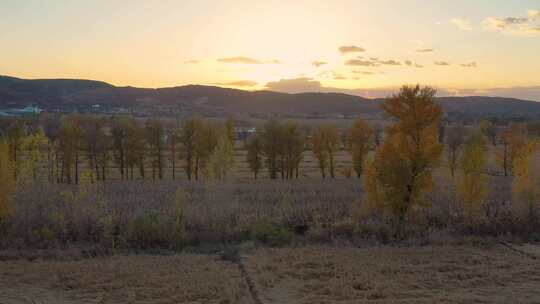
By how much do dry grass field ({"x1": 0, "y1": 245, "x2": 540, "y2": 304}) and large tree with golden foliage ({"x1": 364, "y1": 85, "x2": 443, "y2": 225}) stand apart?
5.26 m

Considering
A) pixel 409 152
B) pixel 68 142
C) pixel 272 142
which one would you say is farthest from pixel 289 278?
pixel 68 142

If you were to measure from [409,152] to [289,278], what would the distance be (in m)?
10.1

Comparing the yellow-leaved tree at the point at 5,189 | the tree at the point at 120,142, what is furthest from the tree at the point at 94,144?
the yellow-leaved tree at the point at 5,189

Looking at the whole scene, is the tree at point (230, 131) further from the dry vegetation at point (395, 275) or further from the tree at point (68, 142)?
the dry vegetation at point (395, 275)

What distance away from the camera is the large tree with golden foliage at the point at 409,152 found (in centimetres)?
2136

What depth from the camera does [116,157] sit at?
197 feet

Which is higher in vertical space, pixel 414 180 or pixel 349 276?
pixel 414 180

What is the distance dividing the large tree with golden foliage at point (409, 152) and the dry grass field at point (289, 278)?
17.2ft

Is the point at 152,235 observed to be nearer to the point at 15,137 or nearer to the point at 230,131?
the point at 15,137

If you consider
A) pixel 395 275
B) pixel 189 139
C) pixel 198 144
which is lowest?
pixel 395 275

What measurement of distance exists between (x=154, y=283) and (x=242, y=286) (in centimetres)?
220

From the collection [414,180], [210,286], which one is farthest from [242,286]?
[414,180]

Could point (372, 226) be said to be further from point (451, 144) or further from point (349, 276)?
A: point (451, 144)

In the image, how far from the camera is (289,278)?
13.4 meters
